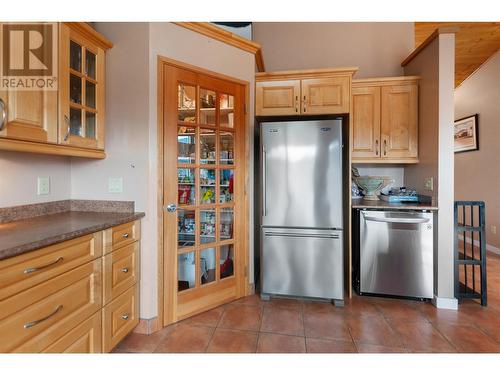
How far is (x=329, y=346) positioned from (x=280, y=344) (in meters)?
0.34

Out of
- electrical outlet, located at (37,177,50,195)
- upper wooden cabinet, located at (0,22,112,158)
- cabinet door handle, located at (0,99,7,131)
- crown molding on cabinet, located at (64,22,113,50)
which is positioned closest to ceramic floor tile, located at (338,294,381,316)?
Answer: upper wooden cabinet, located at (0,22,112,158)

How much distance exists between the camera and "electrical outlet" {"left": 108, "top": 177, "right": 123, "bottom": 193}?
1.89m

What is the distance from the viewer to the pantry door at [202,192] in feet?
6.51

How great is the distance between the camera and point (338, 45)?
3223 millimetres

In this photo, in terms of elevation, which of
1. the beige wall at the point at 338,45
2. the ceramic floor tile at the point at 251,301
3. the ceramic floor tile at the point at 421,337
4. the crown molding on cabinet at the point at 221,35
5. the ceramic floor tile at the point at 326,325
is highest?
the beige wall at the point at 338,45

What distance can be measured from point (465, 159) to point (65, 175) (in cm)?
582

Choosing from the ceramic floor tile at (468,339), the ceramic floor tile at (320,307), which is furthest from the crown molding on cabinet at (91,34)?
the ceramic floor tile at (468,339)

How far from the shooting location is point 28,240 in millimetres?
1077

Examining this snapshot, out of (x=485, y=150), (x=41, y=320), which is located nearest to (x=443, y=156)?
(x=485, y=150)

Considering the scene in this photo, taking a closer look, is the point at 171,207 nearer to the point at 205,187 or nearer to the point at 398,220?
the point at 205,187

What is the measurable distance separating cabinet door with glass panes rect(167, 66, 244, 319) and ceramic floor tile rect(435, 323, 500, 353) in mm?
1683

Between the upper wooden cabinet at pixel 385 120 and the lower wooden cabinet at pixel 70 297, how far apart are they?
240cm

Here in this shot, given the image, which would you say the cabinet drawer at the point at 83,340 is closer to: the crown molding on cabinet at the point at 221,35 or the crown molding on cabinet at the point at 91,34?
the crown molding on cabinet at the point at 91,34

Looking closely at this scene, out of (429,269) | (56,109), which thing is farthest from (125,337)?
(429,269)
